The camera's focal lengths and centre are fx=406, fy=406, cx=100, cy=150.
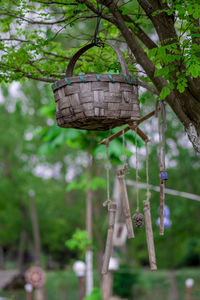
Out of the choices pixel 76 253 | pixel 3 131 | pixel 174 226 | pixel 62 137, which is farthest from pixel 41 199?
pixel 62 137

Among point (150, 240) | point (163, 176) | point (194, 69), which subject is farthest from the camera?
point (163, 176)

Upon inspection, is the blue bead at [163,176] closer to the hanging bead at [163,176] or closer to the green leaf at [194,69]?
the hanging bead at [163,176]

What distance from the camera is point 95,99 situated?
1.89 meters

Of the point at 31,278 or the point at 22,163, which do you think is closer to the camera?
the point at 31,278

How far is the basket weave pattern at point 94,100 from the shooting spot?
6.21 ft

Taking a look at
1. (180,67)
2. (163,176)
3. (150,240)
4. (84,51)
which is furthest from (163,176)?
(84,51)

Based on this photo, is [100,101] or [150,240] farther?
[150,240]

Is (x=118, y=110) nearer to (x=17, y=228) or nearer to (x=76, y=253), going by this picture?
(x=17, y=228)

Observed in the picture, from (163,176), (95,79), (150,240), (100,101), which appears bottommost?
(150,240)

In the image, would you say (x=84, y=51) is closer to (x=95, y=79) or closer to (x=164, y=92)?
(x=95, y=79)

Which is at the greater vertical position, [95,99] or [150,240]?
[95,99]

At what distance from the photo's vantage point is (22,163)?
17.6 metres

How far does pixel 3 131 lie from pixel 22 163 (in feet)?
5.66

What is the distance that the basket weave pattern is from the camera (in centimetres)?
189
